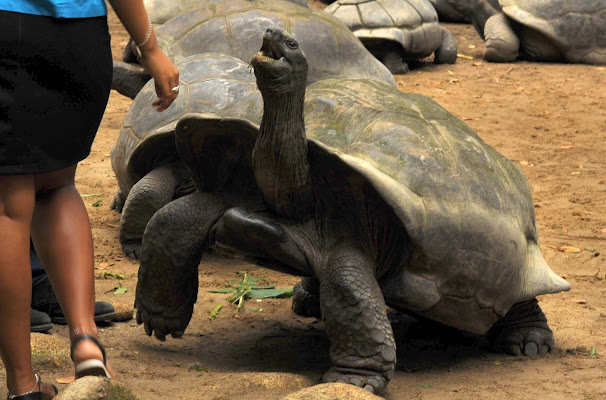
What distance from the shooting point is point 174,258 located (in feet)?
10.6

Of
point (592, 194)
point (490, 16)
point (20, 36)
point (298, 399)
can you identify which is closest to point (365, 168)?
point (298, 399)

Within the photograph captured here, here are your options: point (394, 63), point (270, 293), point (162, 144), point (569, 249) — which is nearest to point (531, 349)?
point (270, 293)

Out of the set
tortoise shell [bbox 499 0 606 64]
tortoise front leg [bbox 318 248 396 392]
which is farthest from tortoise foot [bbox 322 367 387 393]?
tortoise shell [bbox 499 0 606 64]

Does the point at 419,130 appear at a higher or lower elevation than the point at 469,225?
higher

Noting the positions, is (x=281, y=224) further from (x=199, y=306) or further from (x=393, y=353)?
(x=199, y=306)

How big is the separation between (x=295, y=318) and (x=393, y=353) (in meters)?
1.08

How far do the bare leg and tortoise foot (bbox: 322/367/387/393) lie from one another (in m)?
0.90

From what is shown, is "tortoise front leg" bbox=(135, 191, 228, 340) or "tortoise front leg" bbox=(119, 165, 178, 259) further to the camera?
"tortoise front leg" bbox=(119, 165, 178, 259)

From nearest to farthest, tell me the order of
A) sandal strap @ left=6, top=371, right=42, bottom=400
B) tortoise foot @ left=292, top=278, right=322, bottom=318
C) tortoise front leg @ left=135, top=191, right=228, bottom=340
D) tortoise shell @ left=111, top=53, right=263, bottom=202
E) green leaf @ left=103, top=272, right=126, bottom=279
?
sandal strap @ left=6, top=371, right=42, bottom=400, tortoise front leg @ left=135, top=191, right=228, bottom=340, tortoise foot @ left=292, top=278, right=322, bottom=318, green leaf @ left=103, top=272, right=126, bottom=279, tortoise shell @ left=111, top=53, right=263, bottom=202

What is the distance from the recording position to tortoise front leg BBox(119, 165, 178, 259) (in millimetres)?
4676

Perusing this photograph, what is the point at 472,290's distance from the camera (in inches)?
127

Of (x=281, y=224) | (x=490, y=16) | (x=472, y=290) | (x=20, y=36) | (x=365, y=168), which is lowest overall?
(x=490, y=16)

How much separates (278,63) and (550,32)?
8812mm

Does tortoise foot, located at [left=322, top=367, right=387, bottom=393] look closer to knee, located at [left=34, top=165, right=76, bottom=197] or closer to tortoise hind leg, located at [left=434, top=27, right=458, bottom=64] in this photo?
knee, located at [left=34, top=165, right=76, bottom=197]
